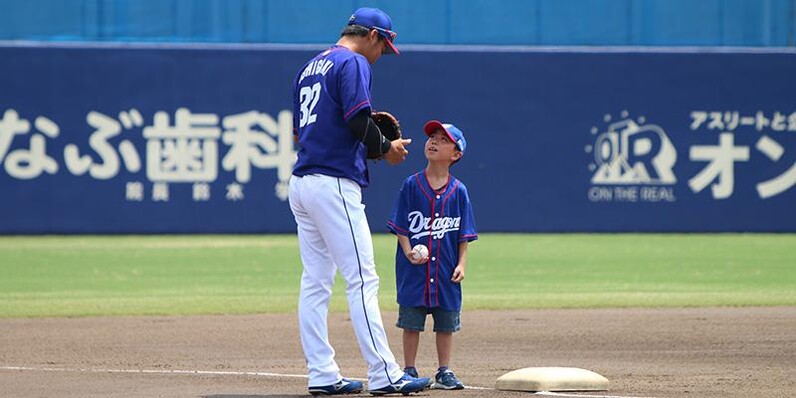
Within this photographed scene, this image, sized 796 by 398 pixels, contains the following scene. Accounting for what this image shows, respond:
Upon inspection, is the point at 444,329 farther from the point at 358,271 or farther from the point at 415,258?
the point at 358,271

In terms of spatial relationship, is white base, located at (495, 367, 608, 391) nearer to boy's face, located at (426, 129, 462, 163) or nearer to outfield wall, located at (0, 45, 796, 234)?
boy's face, located at (426, 129, 462, 163)

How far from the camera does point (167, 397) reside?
6.70 meters

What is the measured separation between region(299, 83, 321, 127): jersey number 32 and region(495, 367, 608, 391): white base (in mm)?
1546

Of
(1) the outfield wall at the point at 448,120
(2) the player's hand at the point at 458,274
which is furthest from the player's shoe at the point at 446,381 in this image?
(1) the outfield wall at the point at 448,120

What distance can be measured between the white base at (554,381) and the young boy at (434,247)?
0.28m

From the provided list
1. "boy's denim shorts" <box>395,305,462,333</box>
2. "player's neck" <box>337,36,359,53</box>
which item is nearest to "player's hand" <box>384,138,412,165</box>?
"player's neck" <box>337,36,359,53</box>

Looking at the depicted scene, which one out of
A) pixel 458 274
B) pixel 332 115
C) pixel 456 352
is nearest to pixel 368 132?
pixel 332 115

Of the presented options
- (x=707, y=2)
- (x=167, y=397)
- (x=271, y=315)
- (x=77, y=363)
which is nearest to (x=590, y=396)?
(x=167, y=397)

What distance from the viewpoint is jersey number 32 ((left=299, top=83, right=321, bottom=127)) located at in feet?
21.6

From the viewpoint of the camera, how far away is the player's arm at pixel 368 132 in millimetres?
6441

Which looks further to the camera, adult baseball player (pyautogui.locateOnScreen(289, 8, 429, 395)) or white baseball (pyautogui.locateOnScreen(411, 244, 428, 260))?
white baseball (pyautogui.locateOnScreen(411, 244, 428, 260))

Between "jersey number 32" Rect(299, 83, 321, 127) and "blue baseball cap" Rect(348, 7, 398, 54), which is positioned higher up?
"blue baseball cap" Rect(348, 7, 398, 54)

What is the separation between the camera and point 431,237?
23.2ft

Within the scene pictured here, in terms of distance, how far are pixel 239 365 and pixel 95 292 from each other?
16.4 feet
